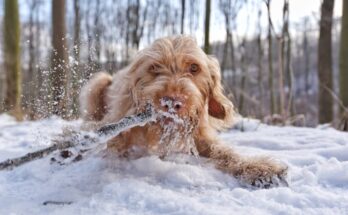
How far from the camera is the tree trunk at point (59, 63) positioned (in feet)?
19.3

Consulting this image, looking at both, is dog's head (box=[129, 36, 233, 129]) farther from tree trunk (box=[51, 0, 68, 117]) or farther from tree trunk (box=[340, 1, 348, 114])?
tree trunk (box=[340, 1, 348, 114])

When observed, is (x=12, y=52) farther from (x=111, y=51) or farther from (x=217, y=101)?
(x=111, y=51)

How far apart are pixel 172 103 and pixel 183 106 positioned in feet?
0.36

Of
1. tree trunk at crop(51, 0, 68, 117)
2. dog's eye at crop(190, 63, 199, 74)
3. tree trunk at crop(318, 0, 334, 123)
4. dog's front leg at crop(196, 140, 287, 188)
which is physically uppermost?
dog's eye at crop(190, 63, 199, 74)

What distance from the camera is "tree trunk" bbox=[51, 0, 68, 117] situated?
588cm

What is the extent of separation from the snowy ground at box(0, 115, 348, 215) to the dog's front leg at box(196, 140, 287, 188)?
0.08 m

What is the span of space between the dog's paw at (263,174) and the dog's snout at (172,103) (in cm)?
61

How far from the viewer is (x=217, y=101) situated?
13.4 feet

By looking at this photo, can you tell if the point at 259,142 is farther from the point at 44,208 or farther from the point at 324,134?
the point at 44,208

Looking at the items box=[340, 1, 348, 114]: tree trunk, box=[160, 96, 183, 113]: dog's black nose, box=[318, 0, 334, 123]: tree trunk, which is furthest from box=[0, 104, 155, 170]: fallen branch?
box=[318, 0, 334, 123]: tree trunk

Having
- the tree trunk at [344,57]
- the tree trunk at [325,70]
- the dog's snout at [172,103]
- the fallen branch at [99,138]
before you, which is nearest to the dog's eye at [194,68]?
the dog's snout at [172,103]

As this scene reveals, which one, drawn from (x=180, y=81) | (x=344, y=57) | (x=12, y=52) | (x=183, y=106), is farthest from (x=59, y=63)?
(x=344, y=57)

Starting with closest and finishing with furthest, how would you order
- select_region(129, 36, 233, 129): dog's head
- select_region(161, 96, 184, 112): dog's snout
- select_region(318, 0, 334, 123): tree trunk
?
select_region(161, 96, 184, 112): dog's snout
select_region(129, 36, 233, 129): dog's head
select_region(318, 0, 334, 123): tree trunk

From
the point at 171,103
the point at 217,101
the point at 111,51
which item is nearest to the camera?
the point at 171,103
